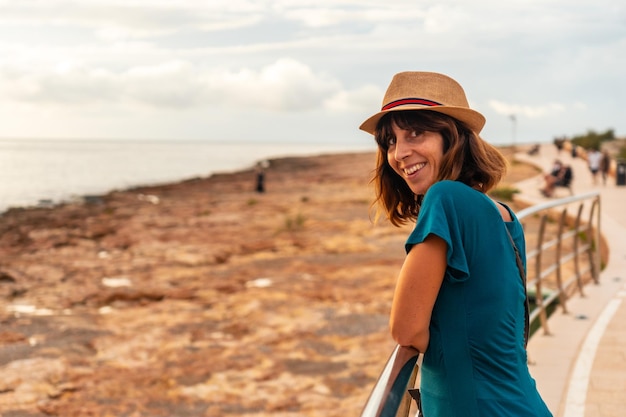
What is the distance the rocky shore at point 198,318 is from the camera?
8328 mm

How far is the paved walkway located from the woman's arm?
323 cm

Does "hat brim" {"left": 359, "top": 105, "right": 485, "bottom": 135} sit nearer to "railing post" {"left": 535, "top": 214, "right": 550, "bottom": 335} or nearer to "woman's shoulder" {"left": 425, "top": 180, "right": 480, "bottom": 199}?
"woman's shoulder" {"left": 425, "top": 180, "right": 480, "bottom": 199}

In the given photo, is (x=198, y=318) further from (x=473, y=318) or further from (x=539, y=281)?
(x=473, y=318)

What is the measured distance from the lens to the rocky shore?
833 centimetres

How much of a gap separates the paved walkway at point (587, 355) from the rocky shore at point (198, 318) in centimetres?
239

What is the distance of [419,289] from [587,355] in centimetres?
470

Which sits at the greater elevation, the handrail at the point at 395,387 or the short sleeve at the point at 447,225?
the short sleeve at the point at 447,225

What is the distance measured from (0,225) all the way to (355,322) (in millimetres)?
19629

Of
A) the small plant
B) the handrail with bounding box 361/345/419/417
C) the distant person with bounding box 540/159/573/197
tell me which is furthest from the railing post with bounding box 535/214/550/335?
the distant person with bounding box 540/159/573/197

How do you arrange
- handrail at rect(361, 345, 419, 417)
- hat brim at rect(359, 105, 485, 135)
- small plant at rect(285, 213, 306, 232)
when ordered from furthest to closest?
small plant at rect(285, 213, 306, 232)
hat brim at rect(359, 105, 485, 135)
handrail at rect(361, 345, 419, 417)

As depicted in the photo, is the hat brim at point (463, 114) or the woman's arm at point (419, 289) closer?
the woman's arm at point (419, 289)

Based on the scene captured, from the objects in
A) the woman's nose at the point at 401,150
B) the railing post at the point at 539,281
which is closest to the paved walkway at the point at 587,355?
the railing post at the point at 539,281

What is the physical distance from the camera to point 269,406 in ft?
26.1

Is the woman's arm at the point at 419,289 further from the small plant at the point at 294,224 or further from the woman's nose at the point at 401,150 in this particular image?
the small plant at the point at 294,224
